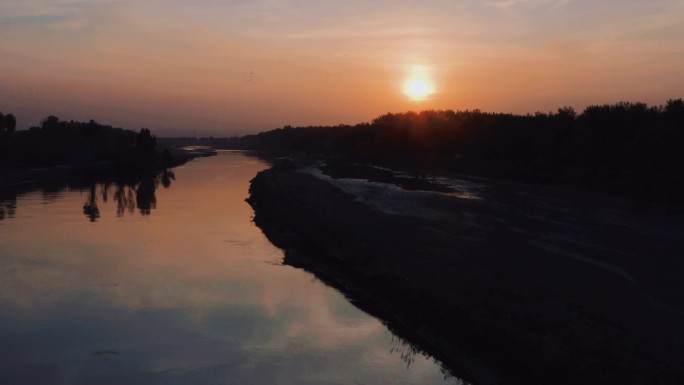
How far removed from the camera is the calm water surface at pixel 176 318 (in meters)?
14.2

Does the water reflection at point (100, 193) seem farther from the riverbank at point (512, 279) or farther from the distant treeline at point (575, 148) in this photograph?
the distant treeline at point (575, 148)

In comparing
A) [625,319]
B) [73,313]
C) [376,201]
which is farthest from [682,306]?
[376,201]

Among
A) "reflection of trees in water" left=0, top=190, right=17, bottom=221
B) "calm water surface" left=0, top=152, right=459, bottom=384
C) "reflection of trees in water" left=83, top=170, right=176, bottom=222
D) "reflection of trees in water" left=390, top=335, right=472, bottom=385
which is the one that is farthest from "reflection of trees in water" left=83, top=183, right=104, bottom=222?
"reflection of trees in water" left=390, top=335, right=472, bottom=385

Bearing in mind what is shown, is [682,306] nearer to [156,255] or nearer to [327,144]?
[156,255]

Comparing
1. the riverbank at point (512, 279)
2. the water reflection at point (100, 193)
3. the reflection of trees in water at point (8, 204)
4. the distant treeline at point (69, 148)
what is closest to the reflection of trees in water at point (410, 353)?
the riverbank at point (512, 279)

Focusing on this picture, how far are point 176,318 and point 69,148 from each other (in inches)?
3893

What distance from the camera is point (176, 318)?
706 inches

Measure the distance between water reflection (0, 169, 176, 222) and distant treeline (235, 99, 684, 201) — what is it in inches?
1533

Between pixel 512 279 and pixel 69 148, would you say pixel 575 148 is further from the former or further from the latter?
pixel 69 148

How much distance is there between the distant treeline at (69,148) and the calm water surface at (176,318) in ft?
202

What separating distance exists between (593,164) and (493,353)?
5694 centimetres

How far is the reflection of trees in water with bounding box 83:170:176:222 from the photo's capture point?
44.6m

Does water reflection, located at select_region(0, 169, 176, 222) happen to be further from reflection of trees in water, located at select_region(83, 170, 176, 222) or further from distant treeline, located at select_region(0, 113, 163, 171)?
distant treeline, located at select_region(0, 113, 163, 171)

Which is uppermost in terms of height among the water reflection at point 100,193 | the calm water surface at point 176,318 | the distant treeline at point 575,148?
the distant treeline at point 575,148
